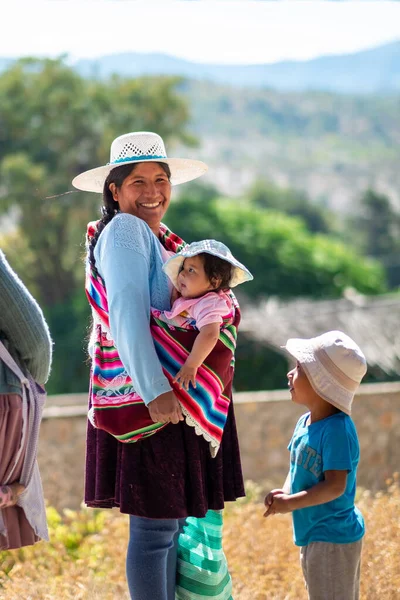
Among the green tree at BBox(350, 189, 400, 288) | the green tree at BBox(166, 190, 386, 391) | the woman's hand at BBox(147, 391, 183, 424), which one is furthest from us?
the green tree at BBox(350, 189, 400, 288)

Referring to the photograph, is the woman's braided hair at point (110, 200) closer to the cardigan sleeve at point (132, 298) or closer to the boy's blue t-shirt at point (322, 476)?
the cardigan sleeve at point (132, 298)

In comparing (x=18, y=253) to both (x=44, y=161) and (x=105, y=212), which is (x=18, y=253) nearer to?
(x=44, y=161)

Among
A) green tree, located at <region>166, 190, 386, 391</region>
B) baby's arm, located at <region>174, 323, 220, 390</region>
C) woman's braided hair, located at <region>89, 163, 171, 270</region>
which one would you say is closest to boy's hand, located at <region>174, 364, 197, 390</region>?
baby's arm, located at <region>174, 323, 220, 390</region>

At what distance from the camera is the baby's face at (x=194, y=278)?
303cm

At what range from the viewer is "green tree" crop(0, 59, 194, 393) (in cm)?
3362

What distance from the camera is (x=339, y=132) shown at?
401 ft

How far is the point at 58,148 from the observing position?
1390 inches

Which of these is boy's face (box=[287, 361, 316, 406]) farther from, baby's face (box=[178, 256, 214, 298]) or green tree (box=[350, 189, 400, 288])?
green tree (box=[350, 189, 400, 288])

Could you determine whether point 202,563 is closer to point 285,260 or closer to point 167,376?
point 167,376

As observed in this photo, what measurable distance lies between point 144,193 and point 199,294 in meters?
0.43

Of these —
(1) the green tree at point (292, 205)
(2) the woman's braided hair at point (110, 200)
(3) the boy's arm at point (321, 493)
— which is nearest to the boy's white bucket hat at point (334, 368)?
(3) the boy's arm at point (321, 493)

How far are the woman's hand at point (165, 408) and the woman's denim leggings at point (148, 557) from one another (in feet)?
1.24

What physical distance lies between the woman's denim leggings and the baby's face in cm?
75

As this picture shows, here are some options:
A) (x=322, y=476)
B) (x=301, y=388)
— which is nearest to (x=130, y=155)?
(x=301, y=388)
